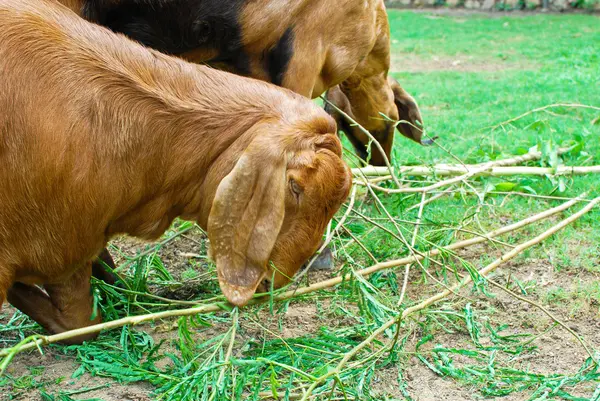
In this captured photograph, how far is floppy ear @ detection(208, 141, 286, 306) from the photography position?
385cm

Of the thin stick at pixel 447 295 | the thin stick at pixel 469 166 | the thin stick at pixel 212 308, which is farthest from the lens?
the thin stick at pixel 469 166

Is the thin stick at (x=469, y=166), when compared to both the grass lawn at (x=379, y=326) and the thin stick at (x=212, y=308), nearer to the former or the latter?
the grass lawn at (x=379, y=326)

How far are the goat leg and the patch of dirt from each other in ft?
36.1

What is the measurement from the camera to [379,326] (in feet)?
14.8

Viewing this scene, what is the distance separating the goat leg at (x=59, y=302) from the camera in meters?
4.61

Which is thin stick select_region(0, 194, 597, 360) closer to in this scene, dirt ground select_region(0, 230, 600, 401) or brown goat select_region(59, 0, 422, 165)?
dirt ground select_region(0, 230, 600, 401)

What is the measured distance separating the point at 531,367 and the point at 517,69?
10826 millimetres

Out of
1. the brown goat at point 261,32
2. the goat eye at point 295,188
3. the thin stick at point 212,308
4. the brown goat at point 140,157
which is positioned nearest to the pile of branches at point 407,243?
the thin stick at point 212,308

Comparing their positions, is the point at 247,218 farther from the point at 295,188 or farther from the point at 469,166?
the point at 469,166

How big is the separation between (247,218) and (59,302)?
1410 millimetres

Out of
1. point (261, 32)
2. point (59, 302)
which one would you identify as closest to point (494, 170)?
point (261, 32)

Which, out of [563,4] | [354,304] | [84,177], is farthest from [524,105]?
[563,4]

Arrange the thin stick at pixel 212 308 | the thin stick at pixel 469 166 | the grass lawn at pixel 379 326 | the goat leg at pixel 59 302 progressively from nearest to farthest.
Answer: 1. the thin stick at pixel 212 308
2. the grass lawn at pixel 379 326
3. the goat leg at pixel 59 302
4. the thin stick at pixel 469 166

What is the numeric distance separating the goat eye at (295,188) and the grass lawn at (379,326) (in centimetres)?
56
